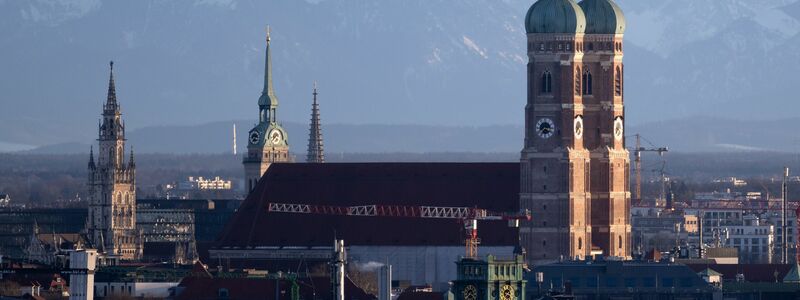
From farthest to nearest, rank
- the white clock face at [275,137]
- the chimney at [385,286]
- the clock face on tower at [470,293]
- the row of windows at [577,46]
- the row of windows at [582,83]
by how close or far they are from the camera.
→ the white clock face at [275,137]
the row of windows at [582,83]
the row of windows at [577,46]
the chimney at [385,286]
the clock face on tower at [470,293]

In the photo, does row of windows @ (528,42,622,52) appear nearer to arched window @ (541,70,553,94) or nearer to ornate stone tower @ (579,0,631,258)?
ornate stone tower @ (579,0,631,258)

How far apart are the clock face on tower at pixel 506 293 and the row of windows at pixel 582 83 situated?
61119 mm

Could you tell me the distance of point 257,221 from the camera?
5192 inches

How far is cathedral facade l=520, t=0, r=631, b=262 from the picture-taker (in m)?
126

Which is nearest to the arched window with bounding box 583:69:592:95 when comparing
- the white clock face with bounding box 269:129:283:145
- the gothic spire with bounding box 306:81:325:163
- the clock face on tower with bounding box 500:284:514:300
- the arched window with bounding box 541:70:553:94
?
the arched window with bounding box 541:70:553:94

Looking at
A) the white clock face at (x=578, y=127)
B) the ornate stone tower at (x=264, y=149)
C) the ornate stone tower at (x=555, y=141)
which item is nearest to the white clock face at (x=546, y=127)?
the ornate stone tower at (x=555, y=141)

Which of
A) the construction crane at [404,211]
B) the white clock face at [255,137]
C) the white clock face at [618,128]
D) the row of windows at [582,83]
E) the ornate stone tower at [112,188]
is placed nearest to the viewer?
the row of windows at [582,83]

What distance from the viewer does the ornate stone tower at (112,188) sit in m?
150

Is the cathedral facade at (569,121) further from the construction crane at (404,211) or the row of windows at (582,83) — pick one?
the construction crane at (404,211)

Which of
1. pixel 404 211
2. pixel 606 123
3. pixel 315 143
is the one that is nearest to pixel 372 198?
pixel 404 211

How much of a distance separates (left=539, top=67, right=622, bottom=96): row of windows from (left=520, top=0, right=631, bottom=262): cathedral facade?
0.11ft

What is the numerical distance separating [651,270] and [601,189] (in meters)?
19.6

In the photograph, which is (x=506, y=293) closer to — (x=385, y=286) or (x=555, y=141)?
(x=385, y=286)

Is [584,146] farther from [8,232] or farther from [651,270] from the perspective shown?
[8,232]
